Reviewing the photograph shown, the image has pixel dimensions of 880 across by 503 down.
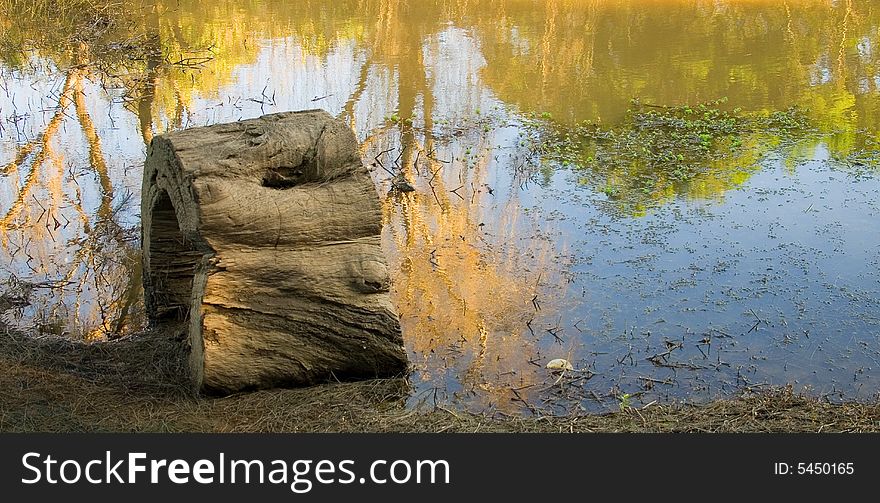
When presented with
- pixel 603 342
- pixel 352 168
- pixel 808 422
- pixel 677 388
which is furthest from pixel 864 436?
pixel 352 168

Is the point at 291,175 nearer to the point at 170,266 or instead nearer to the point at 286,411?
the point at 170,266

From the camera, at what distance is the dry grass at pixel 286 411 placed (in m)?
5.18

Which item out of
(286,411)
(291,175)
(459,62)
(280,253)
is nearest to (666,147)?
(459,62)

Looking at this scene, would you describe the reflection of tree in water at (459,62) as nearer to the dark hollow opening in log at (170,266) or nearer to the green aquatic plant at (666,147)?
the green aquatic plant at (666,147)

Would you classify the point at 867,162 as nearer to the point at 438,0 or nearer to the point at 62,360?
the point at 62,360

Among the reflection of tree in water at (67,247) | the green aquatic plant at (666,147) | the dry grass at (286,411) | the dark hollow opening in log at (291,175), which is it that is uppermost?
the dark hollow opening in log at (291,175)

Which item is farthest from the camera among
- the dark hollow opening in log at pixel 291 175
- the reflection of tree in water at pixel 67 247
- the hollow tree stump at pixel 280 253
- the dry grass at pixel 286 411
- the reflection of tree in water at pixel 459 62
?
the reflection of tree in water at pixel 459 62

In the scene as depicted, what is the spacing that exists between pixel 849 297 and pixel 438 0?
12.9m

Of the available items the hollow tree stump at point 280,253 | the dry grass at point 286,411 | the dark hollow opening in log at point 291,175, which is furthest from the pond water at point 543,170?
the dark hollow opening in log at point 291,175

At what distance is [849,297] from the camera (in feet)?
23.1

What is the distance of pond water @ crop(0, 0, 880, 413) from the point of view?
6.48 meters

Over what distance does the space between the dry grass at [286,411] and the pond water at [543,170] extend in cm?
36

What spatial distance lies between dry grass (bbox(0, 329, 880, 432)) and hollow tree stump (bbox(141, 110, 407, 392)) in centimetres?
19

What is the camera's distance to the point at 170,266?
6594mm
